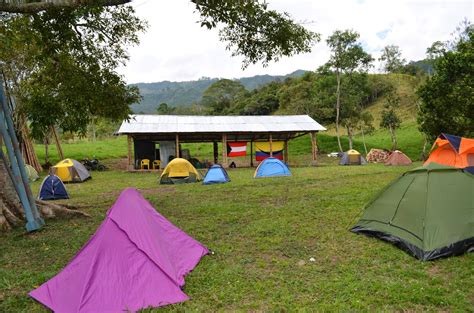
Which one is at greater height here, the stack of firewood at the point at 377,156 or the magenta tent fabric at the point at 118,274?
the magenta tent fabric at the point at 118,274

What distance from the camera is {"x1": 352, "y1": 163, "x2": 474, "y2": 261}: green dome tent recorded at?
16.0 feet

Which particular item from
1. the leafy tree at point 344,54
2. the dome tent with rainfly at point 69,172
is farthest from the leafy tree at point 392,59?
the dome tent with rainfly at point 69,172

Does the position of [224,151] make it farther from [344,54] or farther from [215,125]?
[344,54]

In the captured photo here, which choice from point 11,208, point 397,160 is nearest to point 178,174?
point 11,208

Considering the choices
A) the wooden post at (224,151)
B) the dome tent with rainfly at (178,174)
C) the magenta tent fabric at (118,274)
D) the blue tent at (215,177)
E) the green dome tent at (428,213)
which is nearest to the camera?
the magenta tent fabric at (118,274)

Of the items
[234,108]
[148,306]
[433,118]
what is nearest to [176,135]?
[433,118]

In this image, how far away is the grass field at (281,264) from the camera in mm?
3750

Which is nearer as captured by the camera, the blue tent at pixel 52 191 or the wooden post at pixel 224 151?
the blue tent at pixel 52 191

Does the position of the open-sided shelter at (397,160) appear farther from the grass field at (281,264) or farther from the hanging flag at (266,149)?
the grass field at (281,264)

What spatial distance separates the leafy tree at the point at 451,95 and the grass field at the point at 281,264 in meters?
12.9

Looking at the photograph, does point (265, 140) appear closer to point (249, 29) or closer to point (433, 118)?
point (433, 118)

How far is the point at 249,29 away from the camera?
7387 mm

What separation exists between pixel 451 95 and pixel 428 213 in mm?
16295

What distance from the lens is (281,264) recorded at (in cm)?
485
